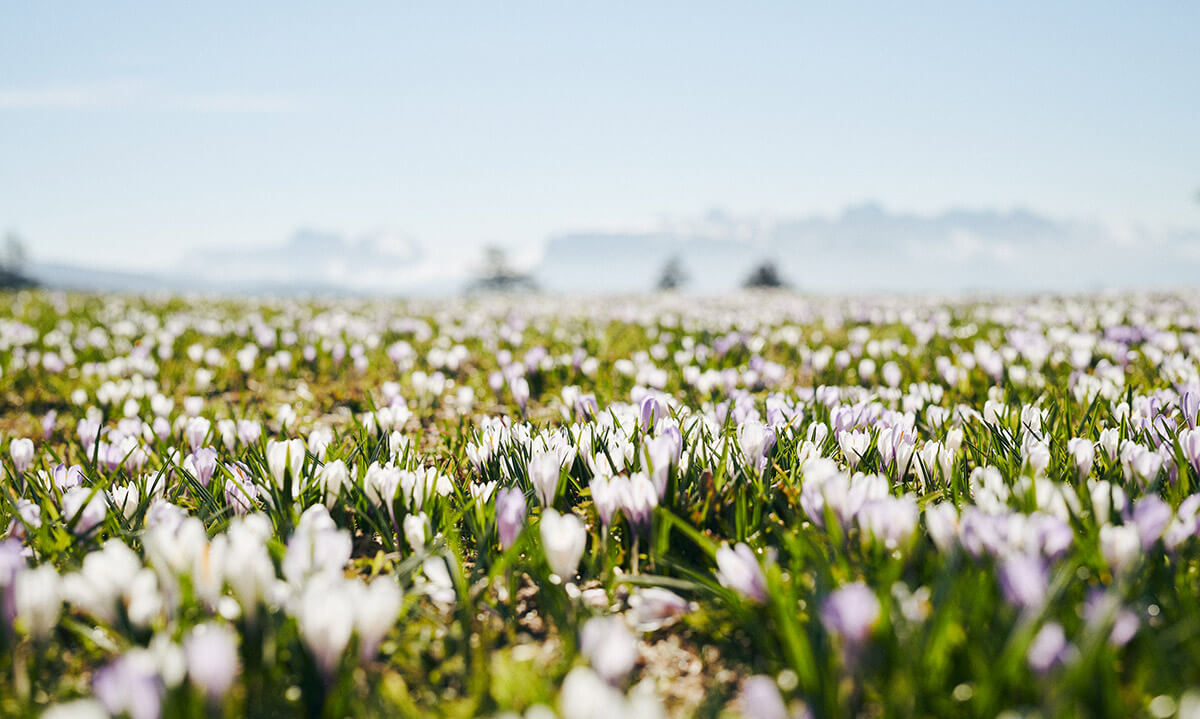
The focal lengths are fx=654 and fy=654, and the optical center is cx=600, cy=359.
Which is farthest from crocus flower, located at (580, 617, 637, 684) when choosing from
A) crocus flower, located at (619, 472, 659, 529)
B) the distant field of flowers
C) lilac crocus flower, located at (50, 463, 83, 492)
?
lilac crocus flower, located at (50, 463, 83, 492)

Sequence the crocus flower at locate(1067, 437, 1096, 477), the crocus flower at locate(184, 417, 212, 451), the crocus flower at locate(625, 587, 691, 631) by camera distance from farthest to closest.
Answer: the crocus flower at locate(184, 417, 212, 451) → the crocus flower at locate(1067, 437, 1096, 477) → the crocus flower at locate(625, 587, 691, 631)

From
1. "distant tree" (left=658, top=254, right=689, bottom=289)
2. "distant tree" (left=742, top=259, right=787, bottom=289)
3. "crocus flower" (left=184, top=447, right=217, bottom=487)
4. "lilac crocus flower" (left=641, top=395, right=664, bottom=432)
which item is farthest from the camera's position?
"distant tree" (left=658, top=254, right=689, bottom=289)

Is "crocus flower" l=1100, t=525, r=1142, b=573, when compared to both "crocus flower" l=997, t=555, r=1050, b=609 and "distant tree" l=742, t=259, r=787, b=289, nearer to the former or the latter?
"crocus flower" l=997, t=555, r=1050, b=609

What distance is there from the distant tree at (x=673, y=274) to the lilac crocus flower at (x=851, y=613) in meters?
65.7

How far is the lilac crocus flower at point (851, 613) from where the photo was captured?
132 cm

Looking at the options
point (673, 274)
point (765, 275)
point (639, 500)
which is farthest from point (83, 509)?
point (673, 274)

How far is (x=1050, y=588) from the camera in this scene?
1.56 metres

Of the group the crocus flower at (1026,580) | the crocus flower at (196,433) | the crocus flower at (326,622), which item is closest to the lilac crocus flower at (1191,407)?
the crocus flower at (1026,580)

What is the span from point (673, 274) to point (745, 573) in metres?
67.9

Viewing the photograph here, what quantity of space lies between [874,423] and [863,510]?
1.25 m

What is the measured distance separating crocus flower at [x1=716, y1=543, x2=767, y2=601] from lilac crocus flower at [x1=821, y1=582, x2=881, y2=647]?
0.29 m

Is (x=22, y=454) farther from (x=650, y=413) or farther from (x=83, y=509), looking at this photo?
(x=650, y=413)

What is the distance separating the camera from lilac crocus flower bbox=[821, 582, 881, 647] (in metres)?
1.32

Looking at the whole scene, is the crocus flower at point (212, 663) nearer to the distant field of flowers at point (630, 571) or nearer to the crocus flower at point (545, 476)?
the distant field of flowers at point (630, 571)
